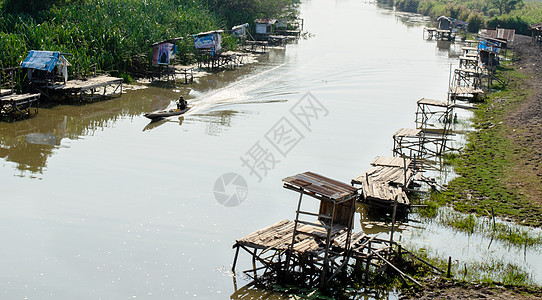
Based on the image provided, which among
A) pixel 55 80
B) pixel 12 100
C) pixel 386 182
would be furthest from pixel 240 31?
pixel 386 182

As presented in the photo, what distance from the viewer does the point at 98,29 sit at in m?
32.6

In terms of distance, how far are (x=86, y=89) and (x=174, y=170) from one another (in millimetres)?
10074

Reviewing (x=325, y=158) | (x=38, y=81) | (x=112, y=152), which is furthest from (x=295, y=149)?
(x=38, y=81)

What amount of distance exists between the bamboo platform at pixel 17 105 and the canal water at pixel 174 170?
74 cm

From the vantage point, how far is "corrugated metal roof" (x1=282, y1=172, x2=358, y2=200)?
12086 millimetres

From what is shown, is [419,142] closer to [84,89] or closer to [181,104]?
[181,104]

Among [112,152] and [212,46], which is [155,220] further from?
[212,46]

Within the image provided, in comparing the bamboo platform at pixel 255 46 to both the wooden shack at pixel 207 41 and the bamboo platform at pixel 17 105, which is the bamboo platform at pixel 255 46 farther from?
the bamboo platform at pixel 17 105

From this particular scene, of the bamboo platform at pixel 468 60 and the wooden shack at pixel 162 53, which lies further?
the bamboo platform at pixel 468 60

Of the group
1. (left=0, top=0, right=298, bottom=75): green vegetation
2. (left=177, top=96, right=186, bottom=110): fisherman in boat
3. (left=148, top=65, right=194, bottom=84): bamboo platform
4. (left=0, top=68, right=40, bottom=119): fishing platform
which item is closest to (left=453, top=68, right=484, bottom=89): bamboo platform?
(left=148, top=65, right=194, bottom=84): bamboo platform

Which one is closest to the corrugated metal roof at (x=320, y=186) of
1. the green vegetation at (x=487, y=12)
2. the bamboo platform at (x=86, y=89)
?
the bamboo platform at (x=86, y=89)

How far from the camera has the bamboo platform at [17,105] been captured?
76.1 ft

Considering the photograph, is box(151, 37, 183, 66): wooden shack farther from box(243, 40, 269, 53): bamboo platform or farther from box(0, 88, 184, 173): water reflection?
box(243, 40, 269, 53): bamboo platform

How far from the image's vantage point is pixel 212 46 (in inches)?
1431
